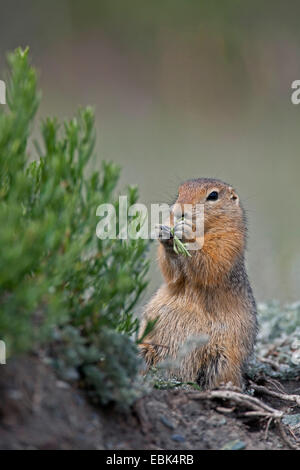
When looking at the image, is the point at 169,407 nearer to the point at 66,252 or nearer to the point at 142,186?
the point at 66,252

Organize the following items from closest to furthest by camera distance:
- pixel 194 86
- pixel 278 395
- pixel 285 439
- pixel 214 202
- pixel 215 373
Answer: pixel 285 439
pixel 278 395
pixel 215 373
pixel 214 202
pixel 194 86

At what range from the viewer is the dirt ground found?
10.7ft

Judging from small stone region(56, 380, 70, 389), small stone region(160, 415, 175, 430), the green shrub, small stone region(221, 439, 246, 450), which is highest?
the green shrub

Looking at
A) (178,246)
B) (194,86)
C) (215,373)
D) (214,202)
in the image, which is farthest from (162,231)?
(194,86)

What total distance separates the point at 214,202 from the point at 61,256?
2.89m

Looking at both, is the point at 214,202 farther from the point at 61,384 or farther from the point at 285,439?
the point at 61,384

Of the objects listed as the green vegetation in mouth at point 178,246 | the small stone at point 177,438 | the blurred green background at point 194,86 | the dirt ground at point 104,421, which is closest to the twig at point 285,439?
the dirt ground at point 104,421

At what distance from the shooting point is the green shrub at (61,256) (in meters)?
3.10

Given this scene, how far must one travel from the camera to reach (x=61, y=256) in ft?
10.9

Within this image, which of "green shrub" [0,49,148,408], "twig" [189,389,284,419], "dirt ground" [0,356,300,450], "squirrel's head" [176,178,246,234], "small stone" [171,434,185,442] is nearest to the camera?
"green shrub" [0,49,148,408]

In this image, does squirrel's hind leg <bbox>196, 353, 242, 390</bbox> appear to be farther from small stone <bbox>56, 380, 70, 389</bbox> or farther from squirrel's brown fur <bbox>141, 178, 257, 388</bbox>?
small stone <bbox>56, 380, 70, 389</bbox>

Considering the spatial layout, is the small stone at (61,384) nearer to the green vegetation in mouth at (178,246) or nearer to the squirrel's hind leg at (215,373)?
the green vegetation in mouth at (178,246)

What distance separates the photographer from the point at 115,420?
3.67m

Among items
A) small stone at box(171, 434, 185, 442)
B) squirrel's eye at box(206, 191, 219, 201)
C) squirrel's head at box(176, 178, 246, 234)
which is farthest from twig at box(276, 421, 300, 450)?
squirrel's eye at box(206, 191, 219, 201)
